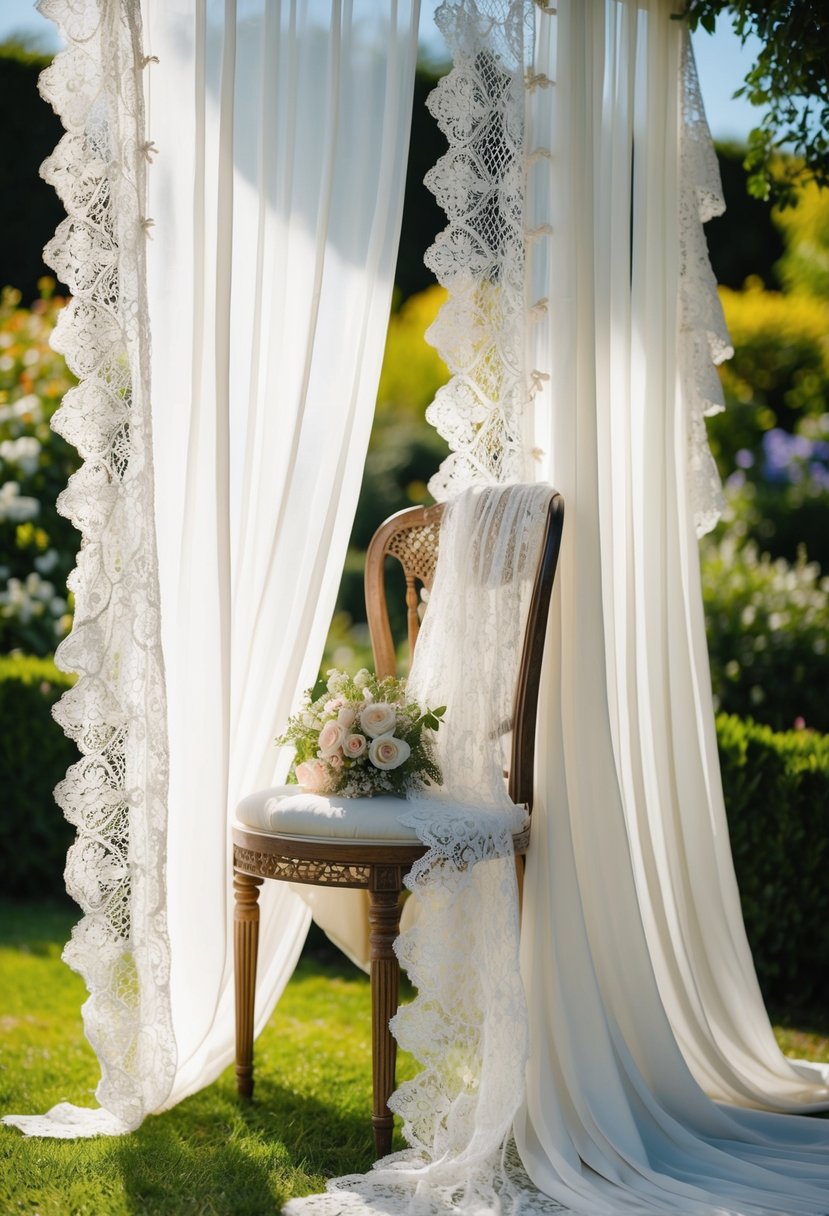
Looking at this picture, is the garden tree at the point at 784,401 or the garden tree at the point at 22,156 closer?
the garden tree at the point at 784,401

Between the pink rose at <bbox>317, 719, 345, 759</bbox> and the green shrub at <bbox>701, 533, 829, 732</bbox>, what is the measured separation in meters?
1.94

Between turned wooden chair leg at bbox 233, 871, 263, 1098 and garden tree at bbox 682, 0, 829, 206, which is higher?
garden tree at bbox 682, 0, 829, 206

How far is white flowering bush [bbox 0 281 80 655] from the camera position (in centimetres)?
466

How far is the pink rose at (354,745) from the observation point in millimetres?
2506

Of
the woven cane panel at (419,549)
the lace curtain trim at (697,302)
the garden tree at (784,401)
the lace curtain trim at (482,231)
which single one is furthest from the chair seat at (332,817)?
the garden tree at (784,401)

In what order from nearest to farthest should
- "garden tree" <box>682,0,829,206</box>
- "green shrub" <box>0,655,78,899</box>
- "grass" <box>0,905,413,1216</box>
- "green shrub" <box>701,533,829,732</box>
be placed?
1. "grass" <box>0,905,413,1216</box>
2. "garden tree" <box>682,0,829,206</box>
3. "green shrub" <box>701,533,829,732</box>
4. "green shrub" <box>0,655,78,899</box>

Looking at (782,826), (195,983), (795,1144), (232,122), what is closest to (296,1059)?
(195,983)

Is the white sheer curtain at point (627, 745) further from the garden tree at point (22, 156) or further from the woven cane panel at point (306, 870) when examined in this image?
the garden tree at point (22, 156)

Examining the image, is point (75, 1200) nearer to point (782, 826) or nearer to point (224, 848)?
point (224, 848)

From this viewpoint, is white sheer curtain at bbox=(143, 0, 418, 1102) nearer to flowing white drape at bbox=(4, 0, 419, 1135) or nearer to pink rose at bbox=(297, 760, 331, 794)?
flowing white drape at bbox=(4, 0, 419, 1135)

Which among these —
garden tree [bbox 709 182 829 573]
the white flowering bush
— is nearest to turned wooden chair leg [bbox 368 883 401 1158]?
the white flowering bush

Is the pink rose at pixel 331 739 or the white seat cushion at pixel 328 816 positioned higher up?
the pink rose at pixel 331 739

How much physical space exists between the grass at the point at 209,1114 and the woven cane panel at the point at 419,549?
1.15m

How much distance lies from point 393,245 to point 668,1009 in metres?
1.75
